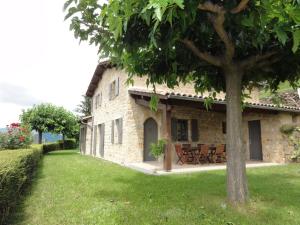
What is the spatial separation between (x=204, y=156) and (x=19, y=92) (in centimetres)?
3035

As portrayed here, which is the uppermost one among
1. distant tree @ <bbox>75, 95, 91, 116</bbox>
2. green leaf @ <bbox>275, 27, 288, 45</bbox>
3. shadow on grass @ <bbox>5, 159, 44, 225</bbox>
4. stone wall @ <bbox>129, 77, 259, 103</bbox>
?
distant tree @ <bbox>75, 95, 91, 116</bbox>

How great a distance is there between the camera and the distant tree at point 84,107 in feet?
141

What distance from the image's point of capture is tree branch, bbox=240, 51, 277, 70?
469 centimetres

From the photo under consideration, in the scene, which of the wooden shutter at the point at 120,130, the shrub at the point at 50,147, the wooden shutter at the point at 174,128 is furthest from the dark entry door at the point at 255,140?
the shrub at the point at 50,147

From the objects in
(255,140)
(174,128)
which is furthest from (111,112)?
(255,140)

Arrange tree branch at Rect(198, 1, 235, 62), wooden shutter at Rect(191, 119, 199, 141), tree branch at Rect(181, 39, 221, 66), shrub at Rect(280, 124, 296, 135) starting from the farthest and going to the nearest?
wooden shutter at Rect(191, 119, 199, 141) < shrub at Rect(280, 124, 296, 135) < tree branch at Rect(181, 39, 221, 66) < tree branch at Rect(198, 1, 235, 62)

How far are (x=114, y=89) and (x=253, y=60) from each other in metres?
10.7

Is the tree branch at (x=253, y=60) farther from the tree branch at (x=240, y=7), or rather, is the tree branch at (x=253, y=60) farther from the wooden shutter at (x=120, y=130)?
the wooden shutter at (x=120, y=130)

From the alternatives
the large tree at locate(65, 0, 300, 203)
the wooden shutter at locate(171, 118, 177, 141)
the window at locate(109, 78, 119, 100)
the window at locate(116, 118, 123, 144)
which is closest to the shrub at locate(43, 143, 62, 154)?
the window at locate(109, 78, 119, 100)

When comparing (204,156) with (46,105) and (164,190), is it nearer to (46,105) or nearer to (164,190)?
(164,190)

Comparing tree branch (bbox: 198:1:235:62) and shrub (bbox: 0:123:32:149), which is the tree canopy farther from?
shrub (bbox: 0:123:32:149)

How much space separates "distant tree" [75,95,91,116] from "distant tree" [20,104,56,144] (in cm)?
1944

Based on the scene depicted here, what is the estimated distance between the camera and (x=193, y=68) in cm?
533

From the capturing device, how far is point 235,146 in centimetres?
470
